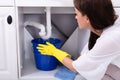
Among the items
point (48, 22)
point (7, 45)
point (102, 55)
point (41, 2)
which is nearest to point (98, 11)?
point (102, 55)

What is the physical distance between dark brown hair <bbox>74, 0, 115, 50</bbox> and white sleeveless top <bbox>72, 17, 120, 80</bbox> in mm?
46

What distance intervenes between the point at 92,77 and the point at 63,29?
2.79 feet

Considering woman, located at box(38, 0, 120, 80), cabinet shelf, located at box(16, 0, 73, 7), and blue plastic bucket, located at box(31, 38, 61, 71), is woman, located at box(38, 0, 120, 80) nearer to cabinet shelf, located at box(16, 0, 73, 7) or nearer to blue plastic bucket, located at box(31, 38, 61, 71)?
cabinet shelf, located at box(16, 0, 73, 7)

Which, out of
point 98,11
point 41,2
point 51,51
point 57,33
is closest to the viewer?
point 98,11

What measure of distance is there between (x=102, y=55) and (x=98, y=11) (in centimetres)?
23

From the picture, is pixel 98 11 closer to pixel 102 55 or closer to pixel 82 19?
pixel 82 19

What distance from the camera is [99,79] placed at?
1.21 m

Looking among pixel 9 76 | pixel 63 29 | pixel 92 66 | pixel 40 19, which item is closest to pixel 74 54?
pixel 63 29

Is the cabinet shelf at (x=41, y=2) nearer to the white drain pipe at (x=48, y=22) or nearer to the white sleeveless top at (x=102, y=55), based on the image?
the white drain pipe at (x=48, y=22)

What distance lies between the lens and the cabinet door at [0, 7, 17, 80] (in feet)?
4.73

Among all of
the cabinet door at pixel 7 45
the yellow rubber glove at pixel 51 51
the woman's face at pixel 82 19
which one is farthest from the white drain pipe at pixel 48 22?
the woman's face at pixel 82 19

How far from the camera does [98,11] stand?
113 cm

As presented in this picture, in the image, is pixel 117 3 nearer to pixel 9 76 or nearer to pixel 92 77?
pixel 92 77

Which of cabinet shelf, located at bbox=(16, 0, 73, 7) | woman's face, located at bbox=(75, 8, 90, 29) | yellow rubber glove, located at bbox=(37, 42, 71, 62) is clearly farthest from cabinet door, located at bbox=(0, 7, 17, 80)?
woman's face, located at bbox=(75, 8, 90, 29)
